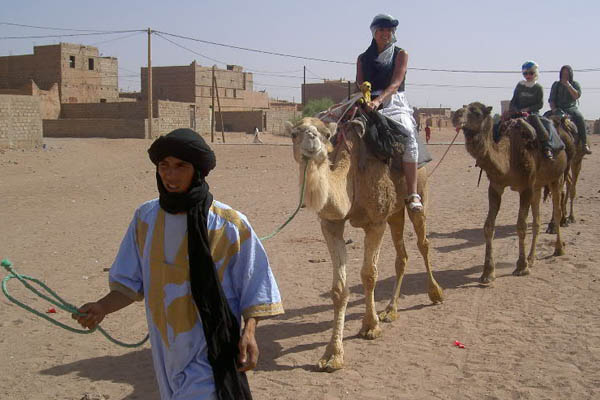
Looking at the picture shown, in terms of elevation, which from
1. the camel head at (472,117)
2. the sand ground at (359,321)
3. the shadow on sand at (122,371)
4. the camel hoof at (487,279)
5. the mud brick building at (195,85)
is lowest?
the shadow on sand at (122,371)

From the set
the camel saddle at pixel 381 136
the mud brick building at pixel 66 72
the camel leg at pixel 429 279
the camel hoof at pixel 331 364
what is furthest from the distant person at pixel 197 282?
the mud brick building at pixel 66 72

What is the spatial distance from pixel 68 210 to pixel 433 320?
8.91m

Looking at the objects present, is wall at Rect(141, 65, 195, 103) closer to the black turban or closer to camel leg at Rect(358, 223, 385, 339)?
camel leg at Rect(358, 223, 385, 339)

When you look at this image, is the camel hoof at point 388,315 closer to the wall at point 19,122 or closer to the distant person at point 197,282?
the distant person at point 197,282

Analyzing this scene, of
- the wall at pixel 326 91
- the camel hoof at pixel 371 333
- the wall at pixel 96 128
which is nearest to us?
the camel hoof at pixel 371 333

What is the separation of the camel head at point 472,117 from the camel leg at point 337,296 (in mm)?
2429

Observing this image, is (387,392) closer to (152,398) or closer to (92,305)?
(152,398)

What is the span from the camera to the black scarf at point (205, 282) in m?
2.61

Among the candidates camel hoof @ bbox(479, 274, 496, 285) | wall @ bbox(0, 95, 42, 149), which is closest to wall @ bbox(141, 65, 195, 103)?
wall @ bbox(0, 95, 42, 149)

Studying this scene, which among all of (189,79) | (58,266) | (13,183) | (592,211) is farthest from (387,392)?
(189,79)

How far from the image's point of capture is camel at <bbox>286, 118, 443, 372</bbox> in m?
4.36

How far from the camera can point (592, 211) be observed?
1226cm

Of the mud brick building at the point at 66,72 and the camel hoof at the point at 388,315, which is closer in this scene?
the camel hoof at the point at 388,315

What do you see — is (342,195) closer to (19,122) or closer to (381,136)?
(381,136)
